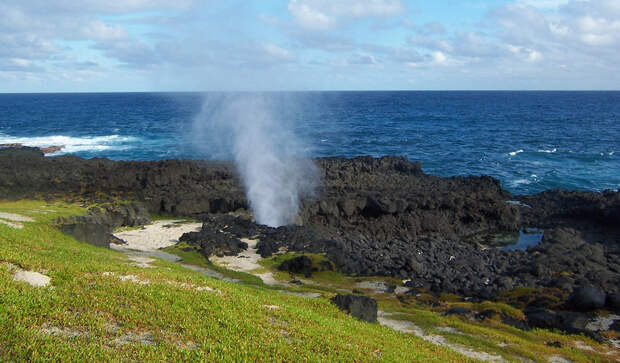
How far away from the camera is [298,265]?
26.9 meters

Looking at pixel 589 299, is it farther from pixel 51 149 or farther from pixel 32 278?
pixel 51 149

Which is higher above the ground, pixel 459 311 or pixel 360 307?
pixel 360 307

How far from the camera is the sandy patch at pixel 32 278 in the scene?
43.0 feet

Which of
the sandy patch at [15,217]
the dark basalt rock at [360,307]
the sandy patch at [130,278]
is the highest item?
the sandy patch at [130,278]

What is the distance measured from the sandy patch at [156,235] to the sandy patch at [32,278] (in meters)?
14.3

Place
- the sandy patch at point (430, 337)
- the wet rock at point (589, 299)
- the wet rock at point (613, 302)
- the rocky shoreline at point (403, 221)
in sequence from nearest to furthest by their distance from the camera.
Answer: the sandy patch at point (430, 337) < the wet rock at point (613, 302) < the wet rock at point (589, 299) < the rocky shoreline at point (403, 221)

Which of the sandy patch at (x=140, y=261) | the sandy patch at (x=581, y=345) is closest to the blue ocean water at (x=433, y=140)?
the sandy patch at (x=581, y=345)

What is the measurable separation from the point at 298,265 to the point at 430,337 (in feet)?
36.7

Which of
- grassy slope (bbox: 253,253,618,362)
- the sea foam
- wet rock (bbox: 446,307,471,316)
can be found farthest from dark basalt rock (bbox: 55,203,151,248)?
the sea foam

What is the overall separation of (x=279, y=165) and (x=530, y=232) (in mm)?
25550

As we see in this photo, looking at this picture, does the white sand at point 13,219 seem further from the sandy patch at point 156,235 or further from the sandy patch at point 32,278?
the sandy patch at point 32,278

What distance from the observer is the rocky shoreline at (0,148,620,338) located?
27.3m

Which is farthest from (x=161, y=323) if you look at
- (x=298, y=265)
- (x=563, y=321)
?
(x=563, y=321)

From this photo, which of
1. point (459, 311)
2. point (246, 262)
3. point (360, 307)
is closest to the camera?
point (360, 307)
